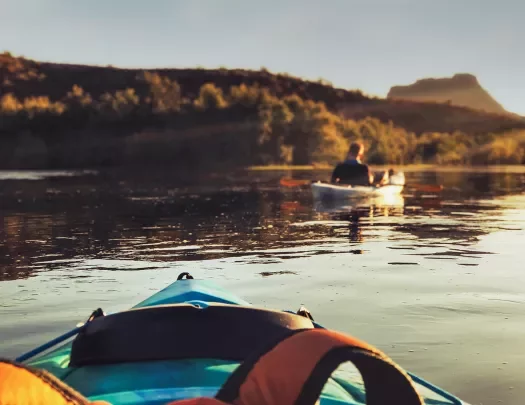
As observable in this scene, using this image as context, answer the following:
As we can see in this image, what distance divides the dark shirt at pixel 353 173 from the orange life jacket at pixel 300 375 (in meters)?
16.6

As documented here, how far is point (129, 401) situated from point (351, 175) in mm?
16553

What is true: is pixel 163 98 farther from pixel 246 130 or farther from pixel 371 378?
pixel 371 378

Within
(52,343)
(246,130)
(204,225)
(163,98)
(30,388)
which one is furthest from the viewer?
(163,98)

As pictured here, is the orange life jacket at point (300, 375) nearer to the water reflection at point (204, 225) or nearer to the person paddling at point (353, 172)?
the water reflection at point (204, 225)

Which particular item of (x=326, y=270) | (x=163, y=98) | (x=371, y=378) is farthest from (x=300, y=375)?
(x=163, y=98)

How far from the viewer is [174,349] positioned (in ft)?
11.4

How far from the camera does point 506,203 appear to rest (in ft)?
68.2

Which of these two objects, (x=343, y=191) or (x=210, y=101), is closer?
(x=343, y=191)

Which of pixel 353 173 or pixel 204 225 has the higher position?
pixel 353 173

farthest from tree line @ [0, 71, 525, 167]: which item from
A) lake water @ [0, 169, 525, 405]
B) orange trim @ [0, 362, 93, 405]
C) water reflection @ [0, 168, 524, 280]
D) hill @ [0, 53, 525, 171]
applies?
orange trim @ [0, 362, 93, 405]

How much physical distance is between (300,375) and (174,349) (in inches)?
51.4

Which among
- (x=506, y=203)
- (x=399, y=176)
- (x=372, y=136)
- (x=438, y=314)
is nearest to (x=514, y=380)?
(x=438, y=314)

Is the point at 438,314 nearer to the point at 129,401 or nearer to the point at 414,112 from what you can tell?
the point at 129,401

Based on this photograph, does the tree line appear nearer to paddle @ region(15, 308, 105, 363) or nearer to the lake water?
the lake water
